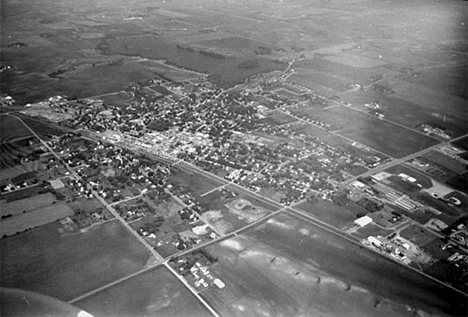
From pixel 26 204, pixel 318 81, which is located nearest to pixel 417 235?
pixel 26 204

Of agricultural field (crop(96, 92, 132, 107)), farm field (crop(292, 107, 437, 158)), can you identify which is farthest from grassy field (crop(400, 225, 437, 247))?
agricultural field (crop(96, 92, 132, 107))

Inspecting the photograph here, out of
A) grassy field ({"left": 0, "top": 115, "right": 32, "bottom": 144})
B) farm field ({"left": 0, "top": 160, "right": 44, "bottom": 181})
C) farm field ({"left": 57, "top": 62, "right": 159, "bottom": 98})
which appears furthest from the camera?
farm field ({"left": 57, "top": 62, "right": 159, "bottom": 98})

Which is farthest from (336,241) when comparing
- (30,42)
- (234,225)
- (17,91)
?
(30,42)

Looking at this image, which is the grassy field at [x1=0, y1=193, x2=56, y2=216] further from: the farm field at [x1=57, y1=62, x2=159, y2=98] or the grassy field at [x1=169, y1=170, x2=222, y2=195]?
the farm field at [x1=57, y1=62, x2=159, y2=98]

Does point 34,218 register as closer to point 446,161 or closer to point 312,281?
point 312,281

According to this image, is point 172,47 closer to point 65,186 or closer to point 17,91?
point 17,91

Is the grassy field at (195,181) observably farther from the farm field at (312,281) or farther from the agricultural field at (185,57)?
the agricultural field at (185,57)
